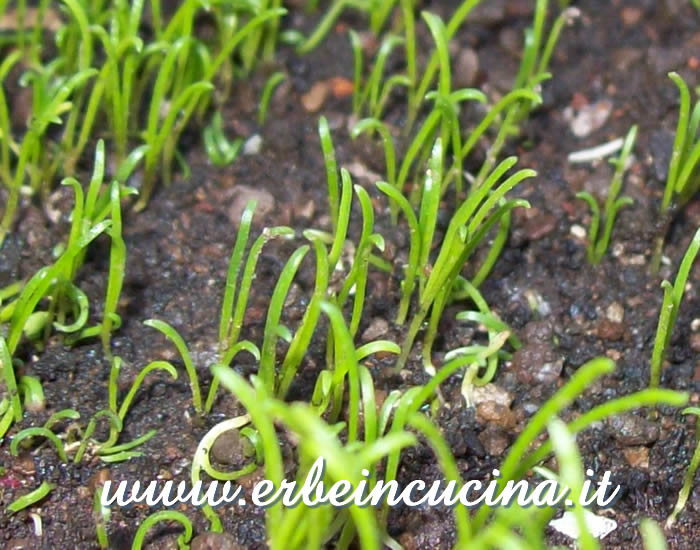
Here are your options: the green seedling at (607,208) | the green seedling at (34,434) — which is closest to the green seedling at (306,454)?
the green seedling at (34,434)

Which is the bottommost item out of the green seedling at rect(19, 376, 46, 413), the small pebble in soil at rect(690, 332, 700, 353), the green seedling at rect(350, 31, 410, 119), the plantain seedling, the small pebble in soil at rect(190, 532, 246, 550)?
the small pebble in soil at rect(190, 532, 246, 550)

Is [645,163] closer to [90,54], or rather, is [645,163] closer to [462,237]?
[462,237]

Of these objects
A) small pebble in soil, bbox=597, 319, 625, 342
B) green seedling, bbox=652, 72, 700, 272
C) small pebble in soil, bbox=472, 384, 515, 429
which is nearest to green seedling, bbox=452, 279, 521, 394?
small pebble in soil, bbox=472, 384, 515, 429

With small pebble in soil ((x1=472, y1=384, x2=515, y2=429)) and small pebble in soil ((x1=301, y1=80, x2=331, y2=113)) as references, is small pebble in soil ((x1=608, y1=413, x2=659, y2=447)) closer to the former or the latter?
small pebble in soil ((x1=472, y1=384, x2=515, y2=429))

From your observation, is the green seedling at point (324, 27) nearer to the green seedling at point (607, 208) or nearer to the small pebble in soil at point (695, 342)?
the green seedling at point (607, 208)

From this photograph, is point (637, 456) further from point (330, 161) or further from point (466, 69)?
point (466, 69)

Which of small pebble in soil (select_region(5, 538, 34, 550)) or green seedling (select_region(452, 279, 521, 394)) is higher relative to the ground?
green seedling (select_region(452, 279, 521, 394))

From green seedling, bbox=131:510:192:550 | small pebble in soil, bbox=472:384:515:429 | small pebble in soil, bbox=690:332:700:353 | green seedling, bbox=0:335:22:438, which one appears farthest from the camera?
small pebble in soil, bbox=690:332:700:353
